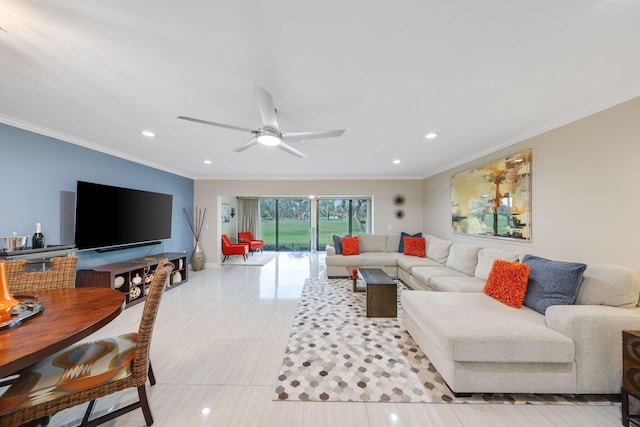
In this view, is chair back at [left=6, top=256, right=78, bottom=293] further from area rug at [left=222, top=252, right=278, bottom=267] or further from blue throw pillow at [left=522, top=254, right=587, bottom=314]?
area rug at [left=222, top=252, right=278, bottom=267]

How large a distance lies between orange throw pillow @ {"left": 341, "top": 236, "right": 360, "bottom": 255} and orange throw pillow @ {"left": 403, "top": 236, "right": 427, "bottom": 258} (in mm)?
1125

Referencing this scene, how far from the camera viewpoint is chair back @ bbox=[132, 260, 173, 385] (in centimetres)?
144

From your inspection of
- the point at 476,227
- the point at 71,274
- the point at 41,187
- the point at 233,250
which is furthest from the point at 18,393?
the point at 233,250

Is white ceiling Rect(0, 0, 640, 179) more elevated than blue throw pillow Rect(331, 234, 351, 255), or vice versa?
white ceiling Rect(0, 0, 640, 179)

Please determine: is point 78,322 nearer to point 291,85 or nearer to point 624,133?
point 291,85

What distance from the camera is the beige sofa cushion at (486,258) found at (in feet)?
9.58

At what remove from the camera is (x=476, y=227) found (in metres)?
3.87

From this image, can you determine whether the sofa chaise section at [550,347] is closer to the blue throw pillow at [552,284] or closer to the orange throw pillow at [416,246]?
the blue throw pillow at [552,284]

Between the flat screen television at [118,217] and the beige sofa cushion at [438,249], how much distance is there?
5.49 metres

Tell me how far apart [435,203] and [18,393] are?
612cm

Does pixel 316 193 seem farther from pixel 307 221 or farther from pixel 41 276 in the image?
pixel 41 276

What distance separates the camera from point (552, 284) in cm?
203

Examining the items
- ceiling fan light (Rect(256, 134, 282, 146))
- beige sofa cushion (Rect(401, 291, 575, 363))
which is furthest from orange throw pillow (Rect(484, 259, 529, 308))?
ceiling fan light (Rect(256, 134, 282, 146))

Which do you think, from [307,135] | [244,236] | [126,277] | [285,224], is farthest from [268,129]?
[285,224]
